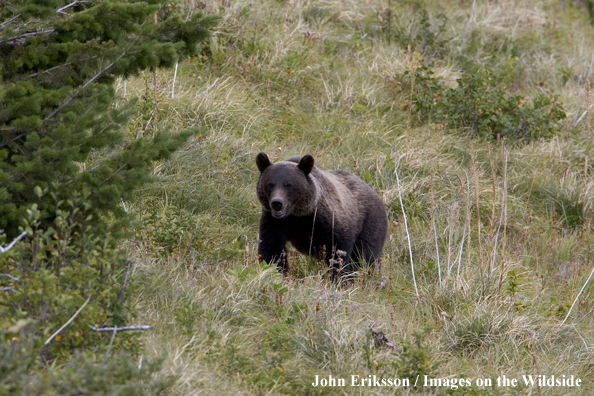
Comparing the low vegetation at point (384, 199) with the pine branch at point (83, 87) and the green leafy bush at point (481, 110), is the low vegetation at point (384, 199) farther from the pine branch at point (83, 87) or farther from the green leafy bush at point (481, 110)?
the pine branch at point (83, 87)

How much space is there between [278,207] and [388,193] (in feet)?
7.11

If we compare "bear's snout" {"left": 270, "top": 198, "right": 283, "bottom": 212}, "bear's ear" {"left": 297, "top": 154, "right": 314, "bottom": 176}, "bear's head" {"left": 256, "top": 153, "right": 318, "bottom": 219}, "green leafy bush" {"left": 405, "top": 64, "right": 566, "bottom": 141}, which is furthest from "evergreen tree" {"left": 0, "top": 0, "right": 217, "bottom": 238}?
"green leafy bush" {"left": 405, "top": 64, "right": 566, "bottom": 141}

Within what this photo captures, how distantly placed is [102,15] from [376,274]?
3.46m

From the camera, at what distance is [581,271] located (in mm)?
6848

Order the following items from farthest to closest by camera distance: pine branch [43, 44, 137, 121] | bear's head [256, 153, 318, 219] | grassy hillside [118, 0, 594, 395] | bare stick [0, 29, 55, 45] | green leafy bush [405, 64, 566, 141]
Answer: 1. green leafy bush [405, 64, 566, 141]
2. bear's head [256, 153, 318, 219]
3. grassy hillside [118, 0, 594, 395]
4. bare stick [0, 29, 55, 45]
5. pine branch [43, 44, 137, 121]

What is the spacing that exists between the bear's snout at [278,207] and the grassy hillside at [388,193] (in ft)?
1.52

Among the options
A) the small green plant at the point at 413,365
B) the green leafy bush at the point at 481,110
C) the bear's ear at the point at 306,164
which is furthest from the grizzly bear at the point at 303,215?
the green leafy bush at the point at 481,110

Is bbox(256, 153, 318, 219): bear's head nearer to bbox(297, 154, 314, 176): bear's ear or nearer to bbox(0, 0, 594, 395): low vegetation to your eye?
bbox(297, 154, 314, 176): bear's ear

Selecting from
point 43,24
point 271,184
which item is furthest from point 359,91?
point 43,24

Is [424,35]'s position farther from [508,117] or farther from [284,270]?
[284,270]

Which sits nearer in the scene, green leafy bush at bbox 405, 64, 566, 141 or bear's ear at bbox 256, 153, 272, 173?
bear's ear at bbox 256, 153, 272, 173

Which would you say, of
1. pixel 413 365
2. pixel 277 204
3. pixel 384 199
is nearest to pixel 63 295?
pixel 413 365

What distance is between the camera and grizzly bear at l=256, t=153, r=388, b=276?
624cm

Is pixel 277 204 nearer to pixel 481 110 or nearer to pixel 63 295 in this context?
pixel 63 295
